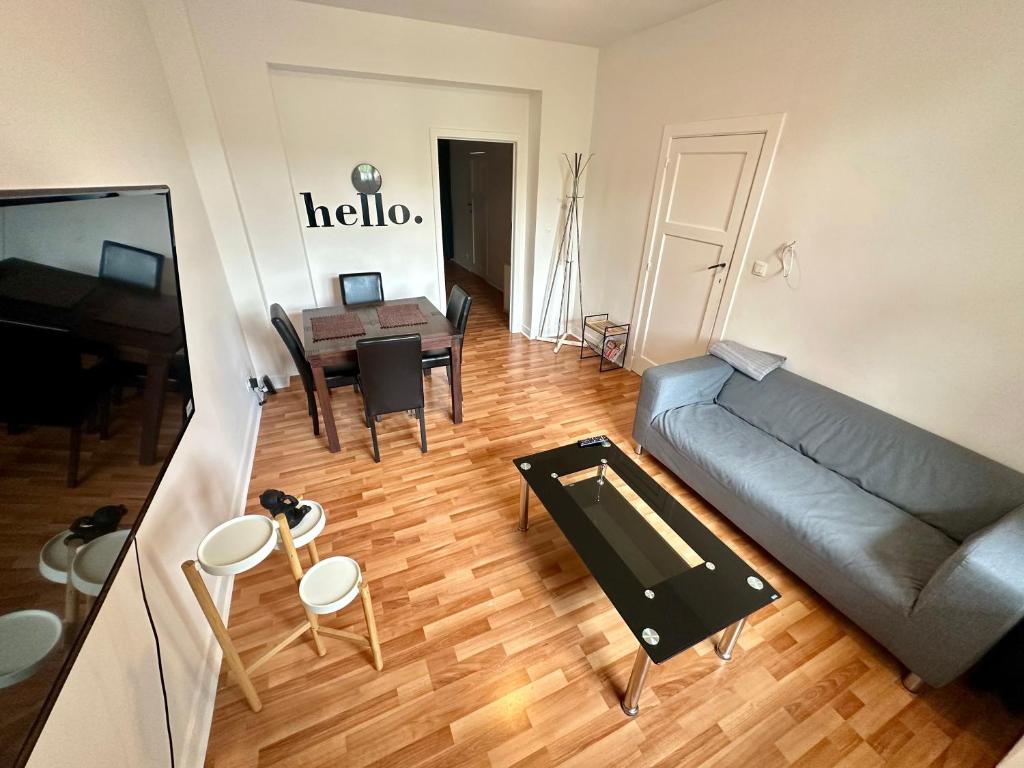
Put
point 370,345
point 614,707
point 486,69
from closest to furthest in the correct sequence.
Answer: point 614,707 < point 370,345 < point 486,69

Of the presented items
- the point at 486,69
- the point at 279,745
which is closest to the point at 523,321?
the point at 486,69

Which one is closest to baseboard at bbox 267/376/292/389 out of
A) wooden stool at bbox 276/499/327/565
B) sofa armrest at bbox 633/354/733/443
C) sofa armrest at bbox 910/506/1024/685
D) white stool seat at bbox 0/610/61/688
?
wooden stool at bbox 276/499/327/565

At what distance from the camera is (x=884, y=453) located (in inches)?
74.7

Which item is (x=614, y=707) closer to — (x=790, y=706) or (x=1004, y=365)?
(x=790, y=706)

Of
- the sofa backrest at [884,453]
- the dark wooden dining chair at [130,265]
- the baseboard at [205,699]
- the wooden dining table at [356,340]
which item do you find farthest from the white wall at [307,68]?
the sofa backrest at [884,453]

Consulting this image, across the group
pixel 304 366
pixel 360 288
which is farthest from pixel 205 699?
pixel 360 288

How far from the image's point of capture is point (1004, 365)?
1.66 meters

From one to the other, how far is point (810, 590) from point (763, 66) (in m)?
2.87

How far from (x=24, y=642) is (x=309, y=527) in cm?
77

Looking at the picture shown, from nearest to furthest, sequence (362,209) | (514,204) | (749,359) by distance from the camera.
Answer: (749,359) < (362,209) < (514,204)

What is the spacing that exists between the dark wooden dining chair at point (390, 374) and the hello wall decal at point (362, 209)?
172 cm

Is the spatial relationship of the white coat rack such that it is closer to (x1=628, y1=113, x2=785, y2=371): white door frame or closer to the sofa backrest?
(x1=628, y1=113, x2=785, y2=371): white door frame

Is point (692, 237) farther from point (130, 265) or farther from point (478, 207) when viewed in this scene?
point (478, 207)

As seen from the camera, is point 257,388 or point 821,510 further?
point 257,388
